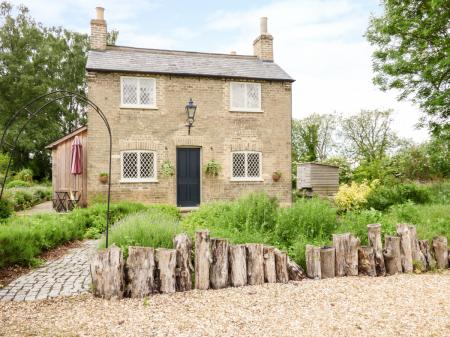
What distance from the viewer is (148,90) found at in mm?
14234

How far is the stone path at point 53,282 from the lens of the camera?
4844mm

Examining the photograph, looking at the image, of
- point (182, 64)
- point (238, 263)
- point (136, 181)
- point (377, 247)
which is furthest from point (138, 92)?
point (377, 247)

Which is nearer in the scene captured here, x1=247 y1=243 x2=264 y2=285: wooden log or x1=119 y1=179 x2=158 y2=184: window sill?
x1=247 y1=243 x2=264 y2=285: wooden log

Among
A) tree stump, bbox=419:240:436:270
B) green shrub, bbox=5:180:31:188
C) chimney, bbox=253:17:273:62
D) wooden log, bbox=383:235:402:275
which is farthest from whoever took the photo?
green shrub, bbox=5:180:31:188

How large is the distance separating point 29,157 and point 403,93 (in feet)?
96.7

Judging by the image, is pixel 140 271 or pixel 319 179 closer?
pixel 140 271

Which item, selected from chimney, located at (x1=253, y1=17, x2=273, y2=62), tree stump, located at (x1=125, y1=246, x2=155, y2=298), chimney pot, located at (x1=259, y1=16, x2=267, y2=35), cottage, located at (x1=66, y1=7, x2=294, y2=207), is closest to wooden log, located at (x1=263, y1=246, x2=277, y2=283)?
tree stump, located at (x1=125, y1=246, x2=155, y2=298)

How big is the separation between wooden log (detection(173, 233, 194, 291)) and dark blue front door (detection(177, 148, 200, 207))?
971cm

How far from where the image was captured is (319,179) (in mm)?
17234

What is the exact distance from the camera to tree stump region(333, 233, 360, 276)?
5262 mm

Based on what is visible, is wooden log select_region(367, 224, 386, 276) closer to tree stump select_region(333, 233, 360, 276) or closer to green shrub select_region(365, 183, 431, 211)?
tree stump select_region(333, 233, 360, 276)

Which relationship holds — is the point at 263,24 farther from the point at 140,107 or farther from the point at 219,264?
the point at 219,264

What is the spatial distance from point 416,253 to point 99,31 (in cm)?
1370

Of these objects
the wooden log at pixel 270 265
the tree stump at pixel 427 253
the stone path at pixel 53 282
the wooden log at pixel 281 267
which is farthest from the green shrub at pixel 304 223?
the stone path at pixel 53 282
